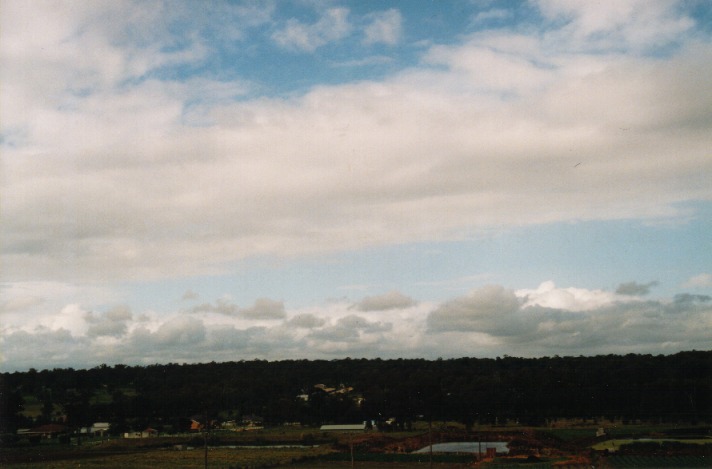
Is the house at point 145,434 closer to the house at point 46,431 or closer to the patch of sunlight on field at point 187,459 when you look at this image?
the house at point 46,431

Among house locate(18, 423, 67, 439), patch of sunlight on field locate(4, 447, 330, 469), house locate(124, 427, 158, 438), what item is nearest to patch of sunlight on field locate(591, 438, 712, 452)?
patch of sunlight on field locate(4, 447, 330, 469)

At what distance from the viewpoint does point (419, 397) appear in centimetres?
15725

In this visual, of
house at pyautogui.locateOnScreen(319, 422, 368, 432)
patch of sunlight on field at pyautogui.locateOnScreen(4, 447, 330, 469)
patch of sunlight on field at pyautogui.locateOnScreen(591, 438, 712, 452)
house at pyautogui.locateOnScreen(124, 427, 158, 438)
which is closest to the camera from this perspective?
patch of sunlight on field at pyautogui.locateOnScreen(4, 447, 330, 469)

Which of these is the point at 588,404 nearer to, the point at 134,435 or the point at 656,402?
the point at 656,402

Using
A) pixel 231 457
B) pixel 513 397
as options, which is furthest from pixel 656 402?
pixel 231 457

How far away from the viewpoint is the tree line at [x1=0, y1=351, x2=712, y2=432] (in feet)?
438

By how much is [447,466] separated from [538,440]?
2632 cm

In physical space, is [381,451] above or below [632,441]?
below

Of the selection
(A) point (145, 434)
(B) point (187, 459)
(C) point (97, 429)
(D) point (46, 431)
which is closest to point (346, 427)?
(A) point (145, 434)

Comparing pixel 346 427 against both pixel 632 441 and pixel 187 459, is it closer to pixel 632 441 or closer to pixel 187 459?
pixel 187 459

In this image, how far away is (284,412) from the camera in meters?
165

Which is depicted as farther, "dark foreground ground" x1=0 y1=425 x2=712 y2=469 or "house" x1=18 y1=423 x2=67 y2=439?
"house" x1=18 y1=423 x2=67 y2=439

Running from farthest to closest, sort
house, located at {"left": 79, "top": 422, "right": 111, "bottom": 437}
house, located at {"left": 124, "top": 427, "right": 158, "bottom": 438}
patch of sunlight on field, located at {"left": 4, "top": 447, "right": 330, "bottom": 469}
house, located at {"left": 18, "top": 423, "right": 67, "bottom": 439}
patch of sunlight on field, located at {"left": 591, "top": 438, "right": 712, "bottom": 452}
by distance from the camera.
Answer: house, located at {"left": 79, "top": 422, "right": 111, "bottom": 437} → house, located at {"left": 124, "top": 427, "right": 158, "bottom": 438} → house, located at {"left": 18, "top": 423, "right": 67, "bottom": 439} → patch of sunlight on field, located at {"left": 591, "top": 438, "right": 712, "bottom": 452} → patch of sunlight on field, located at {"left": 4, "top": 447, "right": 330, "bottom": 469}

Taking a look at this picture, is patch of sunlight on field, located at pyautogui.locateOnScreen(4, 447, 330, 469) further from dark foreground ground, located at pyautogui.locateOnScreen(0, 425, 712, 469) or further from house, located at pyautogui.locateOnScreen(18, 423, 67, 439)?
house, located at pyautogui.locateOnScreen(18, 423, 67, 439)
